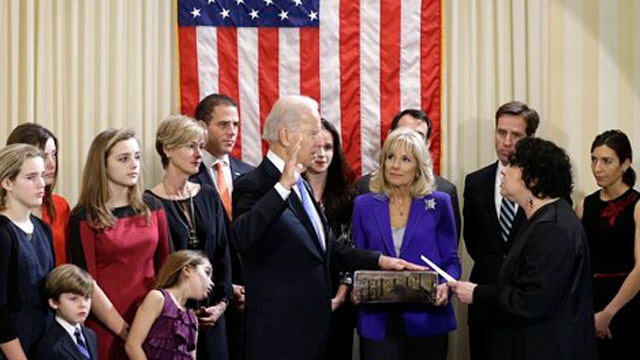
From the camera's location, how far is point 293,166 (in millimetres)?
3961

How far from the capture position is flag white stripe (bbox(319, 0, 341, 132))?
21.3 feet

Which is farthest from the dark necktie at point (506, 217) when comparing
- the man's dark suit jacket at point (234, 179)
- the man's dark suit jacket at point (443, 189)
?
the man's dark suit jacket at point (234, 179)

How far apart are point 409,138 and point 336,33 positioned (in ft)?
5.46

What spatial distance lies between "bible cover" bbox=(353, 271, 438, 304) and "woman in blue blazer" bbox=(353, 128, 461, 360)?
0.49 feet

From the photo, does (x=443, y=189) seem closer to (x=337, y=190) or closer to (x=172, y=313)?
(x=337, y=190)

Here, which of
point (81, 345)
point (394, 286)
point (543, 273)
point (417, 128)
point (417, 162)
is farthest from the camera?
point (417, 128)

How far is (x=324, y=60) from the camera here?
6.50 metres

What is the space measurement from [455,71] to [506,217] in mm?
1268

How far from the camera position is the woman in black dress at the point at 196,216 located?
5043 millimetres

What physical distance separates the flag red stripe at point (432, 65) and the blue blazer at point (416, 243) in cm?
157

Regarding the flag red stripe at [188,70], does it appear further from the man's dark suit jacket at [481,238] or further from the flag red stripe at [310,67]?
the man's dark suit jacket at [481,238]

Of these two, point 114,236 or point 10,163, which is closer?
point 10,163

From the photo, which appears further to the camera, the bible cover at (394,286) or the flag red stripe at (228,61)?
the flag red stripe at (228,61)

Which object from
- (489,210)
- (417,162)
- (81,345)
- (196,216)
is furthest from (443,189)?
(81,345)
